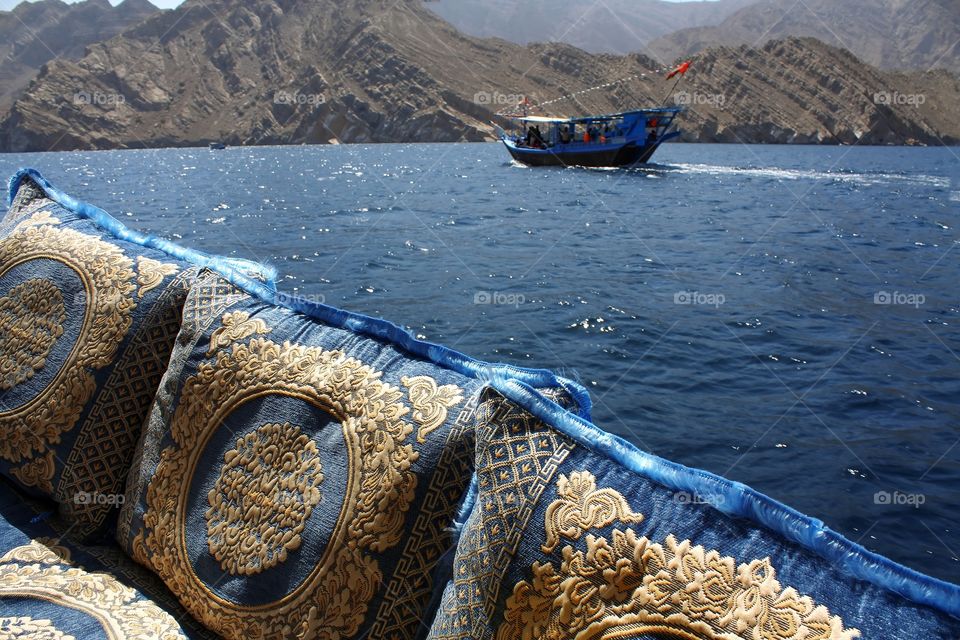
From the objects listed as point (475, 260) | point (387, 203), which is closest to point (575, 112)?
point (387, 203)

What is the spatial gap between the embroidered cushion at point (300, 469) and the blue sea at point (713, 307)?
164 inches

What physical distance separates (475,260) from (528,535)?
1188cm

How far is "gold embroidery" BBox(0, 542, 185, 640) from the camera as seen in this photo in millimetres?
1591

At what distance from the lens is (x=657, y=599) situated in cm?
95

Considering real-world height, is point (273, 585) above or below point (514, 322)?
below

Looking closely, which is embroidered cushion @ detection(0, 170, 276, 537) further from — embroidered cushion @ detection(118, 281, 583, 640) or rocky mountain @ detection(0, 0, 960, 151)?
rocky mountain @ detection(0, 0, 960, 151)

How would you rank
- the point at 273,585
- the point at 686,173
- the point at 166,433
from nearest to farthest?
the point at 273,585 → the point at 166,433 → the point at 686,173

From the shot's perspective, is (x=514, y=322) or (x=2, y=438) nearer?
(x=2, y=438)

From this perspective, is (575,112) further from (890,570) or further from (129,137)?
(890,570)

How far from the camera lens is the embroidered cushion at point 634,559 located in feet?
2.81

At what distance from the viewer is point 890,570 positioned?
87 cm

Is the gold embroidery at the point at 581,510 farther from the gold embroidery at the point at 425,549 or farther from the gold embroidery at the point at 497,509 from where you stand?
the gold embroidery at the point at 425,549

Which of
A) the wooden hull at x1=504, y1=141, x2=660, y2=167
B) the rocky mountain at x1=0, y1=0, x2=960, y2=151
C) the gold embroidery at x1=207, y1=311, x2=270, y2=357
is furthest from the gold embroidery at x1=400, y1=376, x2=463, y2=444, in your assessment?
the rocky mountain at x1=0, y1=0, x2=960, y2=151

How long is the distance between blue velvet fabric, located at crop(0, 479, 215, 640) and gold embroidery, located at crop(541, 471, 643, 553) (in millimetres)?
1000
